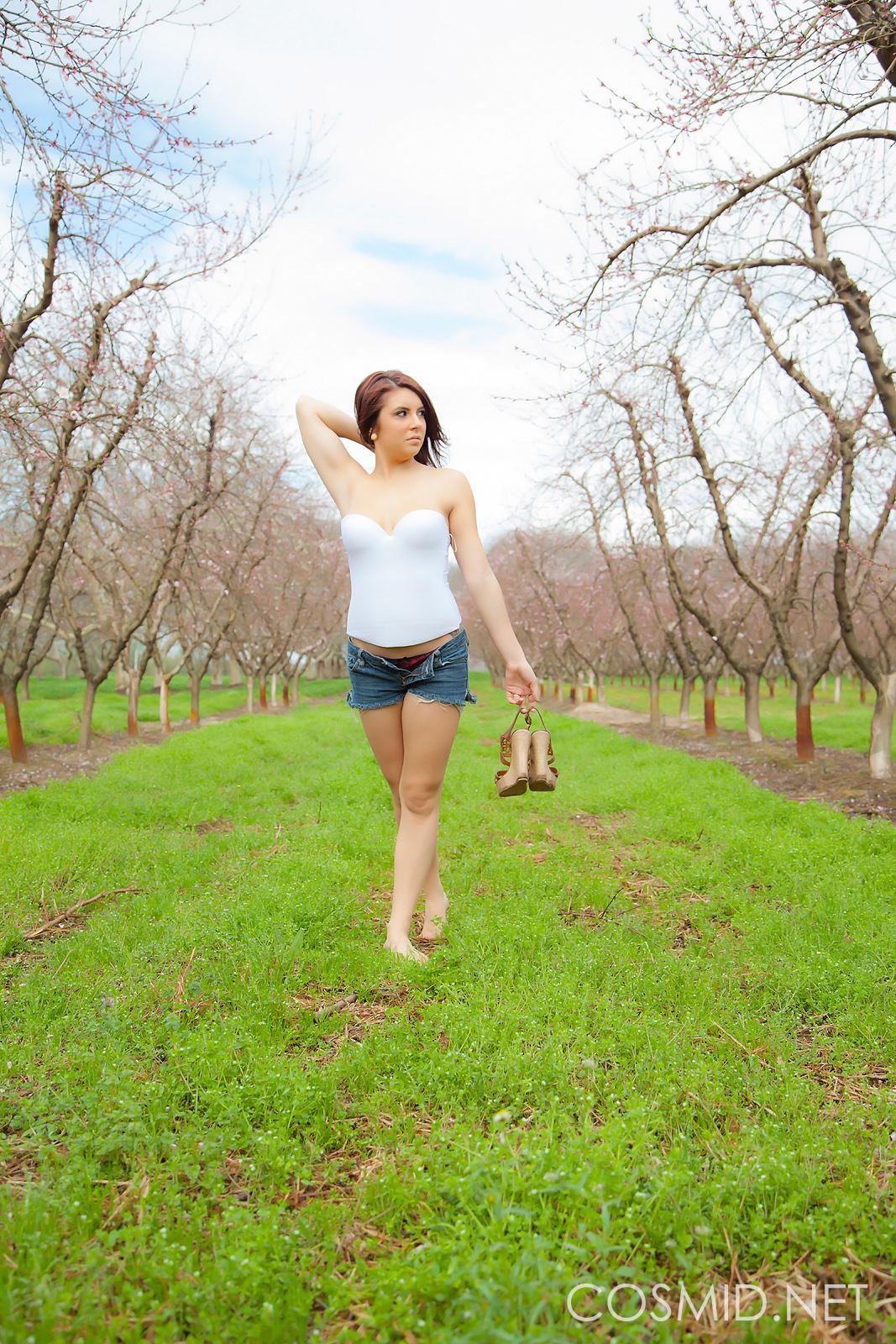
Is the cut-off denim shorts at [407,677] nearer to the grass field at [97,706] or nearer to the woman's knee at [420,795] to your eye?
the woman's knee at [420,795]

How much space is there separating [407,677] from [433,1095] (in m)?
1.58

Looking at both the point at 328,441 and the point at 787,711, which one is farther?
the point at 787,711

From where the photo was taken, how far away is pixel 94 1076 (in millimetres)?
2438

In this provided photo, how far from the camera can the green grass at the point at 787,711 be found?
17672mm

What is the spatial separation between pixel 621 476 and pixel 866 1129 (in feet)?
38.5

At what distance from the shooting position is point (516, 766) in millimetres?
3537

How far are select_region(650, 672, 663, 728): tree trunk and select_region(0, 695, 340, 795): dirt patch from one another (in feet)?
34.7

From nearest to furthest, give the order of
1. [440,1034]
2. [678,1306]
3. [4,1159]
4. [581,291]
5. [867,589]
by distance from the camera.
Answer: [678,1306] < [4,1159] < [440,1034] < [581,291] < [867,589]

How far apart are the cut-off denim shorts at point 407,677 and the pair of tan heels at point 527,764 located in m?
0.33

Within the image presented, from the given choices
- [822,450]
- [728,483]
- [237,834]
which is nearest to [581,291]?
[237,834]

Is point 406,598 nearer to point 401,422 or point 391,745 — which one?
point 391,745

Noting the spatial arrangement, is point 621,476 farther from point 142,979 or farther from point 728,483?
point 142,979

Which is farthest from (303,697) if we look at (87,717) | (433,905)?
(433,905)

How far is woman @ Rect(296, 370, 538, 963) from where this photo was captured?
334cm
